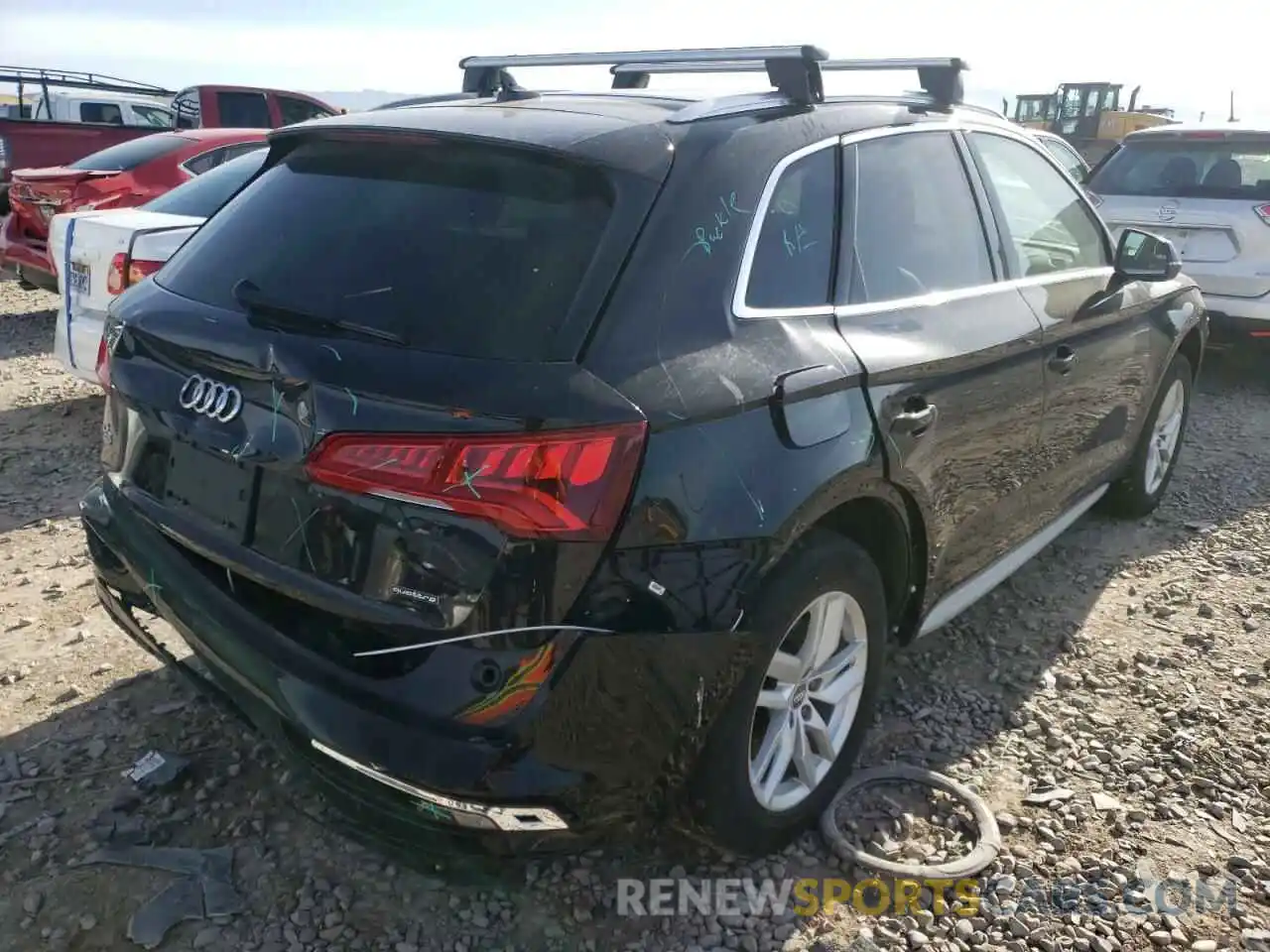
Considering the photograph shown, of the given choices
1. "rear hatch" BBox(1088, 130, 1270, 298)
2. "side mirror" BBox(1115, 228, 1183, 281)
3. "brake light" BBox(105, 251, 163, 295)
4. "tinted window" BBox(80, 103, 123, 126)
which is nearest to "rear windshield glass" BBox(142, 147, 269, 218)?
"brake light" BBox(105, 251, 163, 295)

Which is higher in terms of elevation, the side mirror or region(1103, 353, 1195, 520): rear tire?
the side mirror

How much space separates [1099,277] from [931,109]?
41.9 inches

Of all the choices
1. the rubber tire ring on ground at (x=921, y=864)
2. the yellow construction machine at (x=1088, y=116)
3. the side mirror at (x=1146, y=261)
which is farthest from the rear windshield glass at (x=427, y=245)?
the yellow construction machine at (x=1088, y=116)

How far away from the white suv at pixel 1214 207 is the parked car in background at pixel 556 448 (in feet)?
16.2

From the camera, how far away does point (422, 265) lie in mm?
2229

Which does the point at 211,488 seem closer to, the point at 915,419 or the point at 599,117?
the point at 599,117

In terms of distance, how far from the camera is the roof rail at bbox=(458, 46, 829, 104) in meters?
2.75

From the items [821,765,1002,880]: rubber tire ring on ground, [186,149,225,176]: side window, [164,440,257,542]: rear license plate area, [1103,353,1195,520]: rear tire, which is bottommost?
[821,765,1002,880]: rubber tire ring on ground

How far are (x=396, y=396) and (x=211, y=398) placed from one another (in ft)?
1.73

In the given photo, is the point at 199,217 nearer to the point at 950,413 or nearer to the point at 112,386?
the point at 112,386

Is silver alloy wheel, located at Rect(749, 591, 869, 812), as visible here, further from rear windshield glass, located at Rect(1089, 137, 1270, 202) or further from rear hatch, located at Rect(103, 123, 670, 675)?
rear windshield glass, located at Rect(1089, 137, 1270, 202)

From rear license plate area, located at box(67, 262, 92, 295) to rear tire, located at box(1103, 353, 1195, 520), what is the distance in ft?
16.2

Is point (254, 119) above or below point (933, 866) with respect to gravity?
above

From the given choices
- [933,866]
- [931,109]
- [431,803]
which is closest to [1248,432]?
[931,109]
